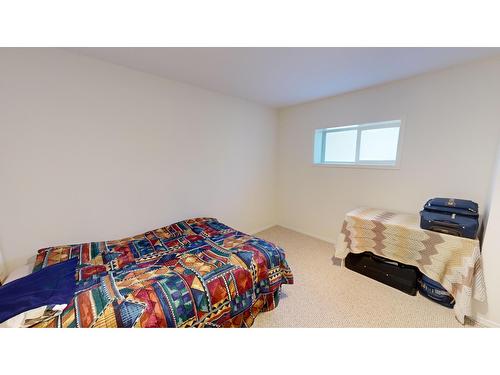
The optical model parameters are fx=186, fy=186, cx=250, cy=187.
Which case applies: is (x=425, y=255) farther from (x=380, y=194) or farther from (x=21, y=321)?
(x=21, y=321)

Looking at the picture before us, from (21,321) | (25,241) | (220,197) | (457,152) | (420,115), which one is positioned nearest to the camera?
(21,321)

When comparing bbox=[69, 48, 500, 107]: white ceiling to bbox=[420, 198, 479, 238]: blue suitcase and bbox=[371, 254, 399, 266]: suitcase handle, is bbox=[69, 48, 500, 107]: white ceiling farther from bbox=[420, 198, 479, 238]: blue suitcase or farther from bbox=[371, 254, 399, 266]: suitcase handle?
bbox=[371, 254, 399, 266]: suitcase handle

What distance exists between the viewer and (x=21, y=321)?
0.88 metres

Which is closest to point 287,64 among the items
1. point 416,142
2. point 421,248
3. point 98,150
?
point 416,142

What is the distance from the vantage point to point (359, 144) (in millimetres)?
2523

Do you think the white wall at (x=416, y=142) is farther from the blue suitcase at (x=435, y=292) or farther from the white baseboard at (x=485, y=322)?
the white baseboard at (x=485, y=322)

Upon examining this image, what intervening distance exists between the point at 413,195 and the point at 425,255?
2.43 feet

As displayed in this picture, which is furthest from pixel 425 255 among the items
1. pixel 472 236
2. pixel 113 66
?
pixel 113 66

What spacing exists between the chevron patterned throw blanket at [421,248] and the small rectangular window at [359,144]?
0.70 meters

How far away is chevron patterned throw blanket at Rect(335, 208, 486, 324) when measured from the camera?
1421 mm

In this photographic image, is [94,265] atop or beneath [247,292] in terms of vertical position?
atop

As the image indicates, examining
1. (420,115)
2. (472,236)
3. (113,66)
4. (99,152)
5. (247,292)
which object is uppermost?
(113,66)

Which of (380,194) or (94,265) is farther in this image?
(380,194)

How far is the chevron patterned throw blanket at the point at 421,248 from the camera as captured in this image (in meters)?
1.42
